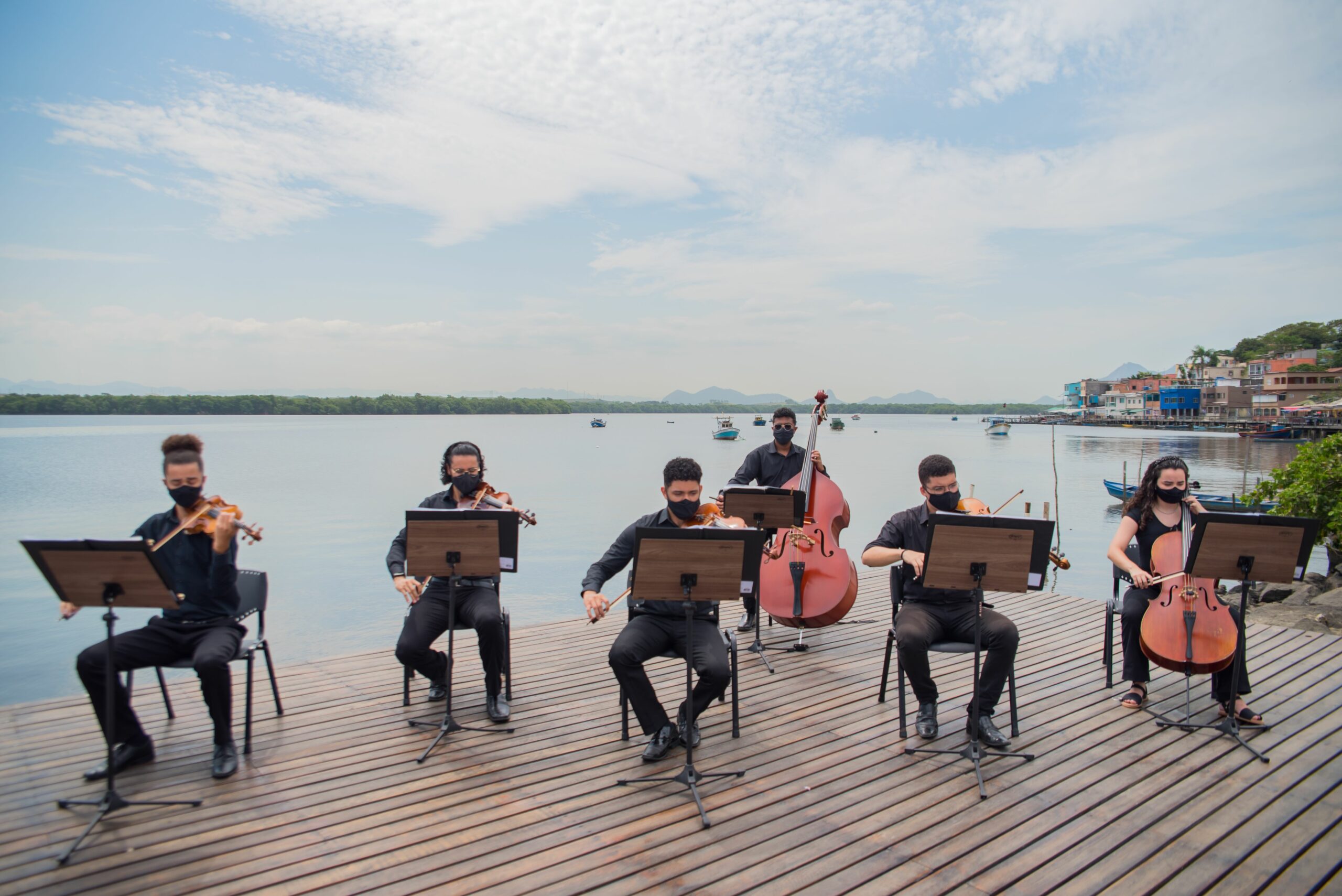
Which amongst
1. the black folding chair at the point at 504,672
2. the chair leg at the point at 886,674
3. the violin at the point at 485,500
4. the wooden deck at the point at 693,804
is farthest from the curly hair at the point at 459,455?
the chair leg at the point at 886,674

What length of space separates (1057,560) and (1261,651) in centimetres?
244

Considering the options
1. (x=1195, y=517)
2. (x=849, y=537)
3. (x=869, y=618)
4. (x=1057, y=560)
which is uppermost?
(x=1195, y=517)

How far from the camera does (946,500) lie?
155 inches

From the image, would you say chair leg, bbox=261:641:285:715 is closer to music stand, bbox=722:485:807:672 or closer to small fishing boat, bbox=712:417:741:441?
music stand, bbox=722:485:807:672

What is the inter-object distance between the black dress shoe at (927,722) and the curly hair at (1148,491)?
64.7 inches

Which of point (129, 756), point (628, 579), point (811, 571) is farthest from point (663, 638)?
point (129, 756)

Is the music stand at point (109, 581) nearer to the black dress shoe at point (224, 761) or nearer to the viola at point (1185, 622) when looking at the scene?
the black dress shoe at point (224, 761)

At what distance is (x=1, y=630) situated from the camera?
10125mm

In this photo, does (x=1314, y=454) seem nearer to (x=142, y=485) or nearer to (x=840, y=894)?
(x=840, y=894)

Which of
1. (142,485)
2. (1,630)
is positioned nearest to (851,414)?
(142,485)

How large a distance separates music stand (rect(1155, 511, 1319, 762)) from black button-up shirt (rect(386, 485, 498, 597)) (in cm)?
367

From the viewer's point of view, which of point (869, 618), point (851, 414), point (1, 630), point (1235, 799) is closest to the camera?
point (1235, 799)

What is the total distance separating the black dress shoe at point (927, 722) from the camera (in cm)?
388

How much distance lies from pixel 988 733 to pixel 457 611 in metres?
2.85
